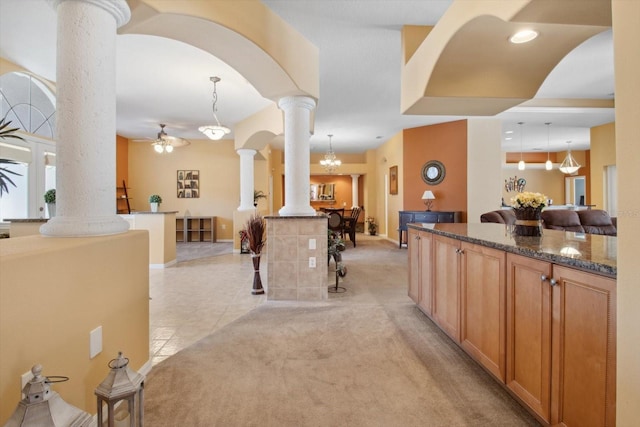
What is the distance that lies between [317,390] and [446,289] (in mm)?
1229

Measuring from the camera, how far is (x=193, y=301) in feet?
12.1

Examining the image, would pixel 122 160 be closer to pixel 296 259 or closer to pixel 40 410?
pixel 296 259

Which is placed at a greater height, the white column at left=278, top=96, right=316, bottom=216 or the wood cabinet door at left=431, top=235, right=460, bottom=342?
the white column at left=278, top=96, right=316, bottom=216

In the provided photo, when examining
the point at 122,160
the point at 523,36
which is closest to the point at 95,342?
the point at 523,36

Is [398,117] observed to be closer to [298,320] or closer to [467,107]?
[467,107]

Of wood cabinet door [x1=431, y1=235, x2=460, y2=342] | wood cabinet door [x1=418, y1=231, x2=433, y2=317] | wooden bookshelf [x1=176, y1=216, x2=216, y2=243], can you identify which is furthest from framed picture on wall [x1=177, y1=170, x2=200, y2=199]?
wood cabinet door [x1=431, y1=235, x2=460, y2=342]

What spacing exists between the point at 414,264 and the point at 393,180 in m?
6.13

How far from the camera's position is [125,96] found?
220 inches

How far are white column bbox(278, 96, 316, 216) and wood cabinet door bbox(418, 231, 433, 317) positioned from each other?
1.41m

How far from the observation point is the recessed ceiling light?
2334 millimetres

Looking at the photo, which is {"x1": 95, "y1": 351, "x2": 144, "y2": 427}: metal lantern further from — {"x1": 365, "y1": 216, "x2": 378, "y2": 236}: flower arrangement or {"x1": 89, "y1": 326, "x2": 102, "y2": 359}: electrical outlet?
{"x1": 365, "y1": 216, "x2": 378, "y2": 236}: flower arrangement

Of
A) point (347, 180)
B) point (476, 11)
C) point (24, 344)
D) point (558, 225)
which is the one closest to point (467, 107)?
point (476, 11)

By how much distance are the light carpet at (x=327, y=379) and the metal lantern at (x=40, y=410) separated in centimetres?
82

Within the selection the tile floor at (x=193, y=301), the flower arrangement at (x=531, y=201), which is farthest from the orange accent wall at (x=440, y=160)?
the flower arrangement at (x=531, y=201)
